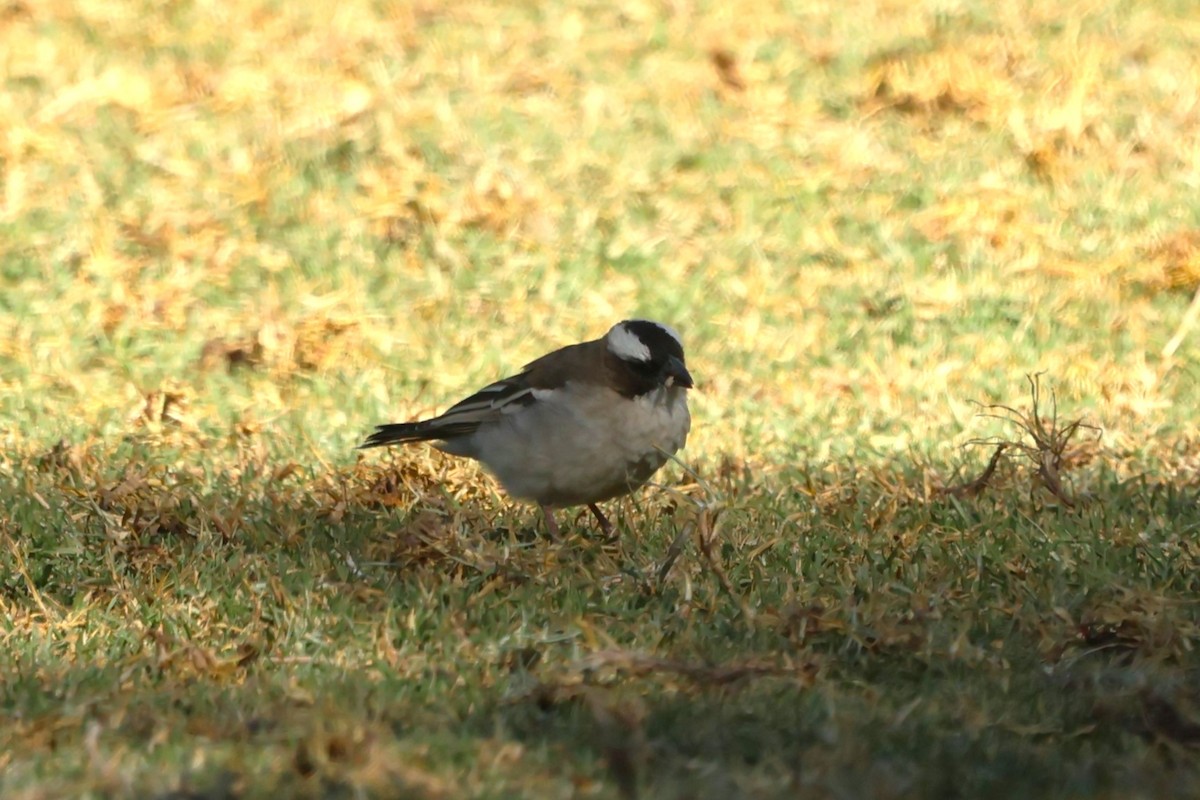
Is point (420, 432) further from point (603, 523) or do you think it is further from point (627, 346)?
point (627, 346)

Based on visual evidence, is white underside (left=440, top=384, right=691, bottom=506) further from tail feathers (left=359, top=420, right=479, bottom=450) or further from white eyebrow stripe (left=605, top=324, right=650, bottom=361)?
tail feathers (left=359, top=420, right=479, bottom=450)

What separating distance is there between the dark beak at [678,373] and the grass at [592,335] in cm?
49

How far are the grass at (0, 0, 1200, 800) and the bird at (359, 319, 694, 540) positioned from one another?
0.63 ft

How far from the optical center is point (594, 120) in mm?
11711

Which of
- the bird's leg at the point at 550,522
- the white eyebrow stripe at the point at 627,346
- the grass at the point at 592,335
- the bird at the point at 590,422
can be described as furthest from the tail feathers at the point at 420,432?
the white eyebrow stripe at the point at 627,346

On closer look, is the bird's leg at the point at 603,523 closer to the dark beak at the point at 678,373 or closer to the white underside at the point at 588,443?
the white underside at the point at 588,443

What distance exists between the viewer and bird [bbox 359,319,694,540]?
682 centimetres

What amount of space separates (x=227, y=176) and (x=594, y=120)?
2154mm

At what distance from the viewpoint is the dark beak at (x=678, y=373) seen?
6.88 metres

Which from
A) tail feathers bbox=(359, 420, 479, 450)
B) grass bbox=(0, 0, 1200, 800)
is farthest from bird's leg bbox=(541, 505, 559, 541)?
tail feathers bbox=(359, 420, 479, 450)

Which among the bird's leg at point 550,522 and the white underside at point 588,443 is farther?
the bird's leg at point 550,522

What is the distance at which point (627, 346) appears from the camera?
697cm

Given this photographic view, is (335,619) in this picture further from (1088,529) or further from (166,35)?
(166,35)

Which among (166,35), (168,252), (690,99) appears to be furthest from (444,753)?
(166,35)
